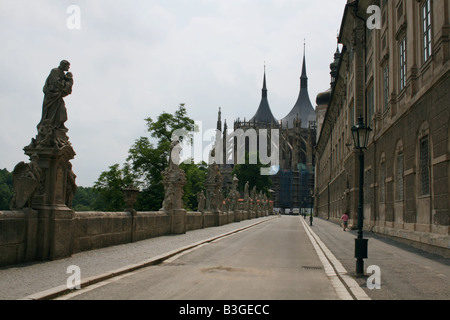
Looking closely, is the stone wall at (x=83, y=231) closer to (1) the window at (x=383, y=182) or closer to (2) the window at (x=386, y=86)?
(1) the window at (x=383, y=182)

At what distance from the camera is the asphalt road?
7199 mm

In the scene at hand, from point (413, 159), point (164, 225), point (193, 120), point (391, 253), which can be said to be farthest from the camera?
point (193, 120)

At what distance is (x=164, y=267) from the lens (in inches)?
419

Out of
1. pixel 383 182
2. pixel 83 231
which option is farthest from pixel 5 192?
pixel 83 231

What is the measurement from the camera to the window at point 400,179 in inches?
748

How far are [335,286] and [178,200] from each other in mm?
13560

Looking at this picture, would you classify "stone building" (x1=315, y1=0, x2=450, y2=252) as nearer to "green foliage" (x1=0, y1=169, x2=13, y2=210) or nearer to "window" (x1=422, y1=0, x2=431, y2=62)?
"window" (x1=422, y1=0, x2=431, y2=62)

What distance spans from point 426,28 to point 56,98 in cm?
1177

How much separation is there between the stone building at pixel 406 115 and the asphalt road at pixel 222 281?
178 inches

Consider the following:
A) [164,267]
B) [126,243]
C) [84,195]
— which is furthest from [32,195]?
[84,195]

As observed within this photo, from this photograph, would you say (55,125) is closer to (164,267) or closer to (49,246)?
(49,246)

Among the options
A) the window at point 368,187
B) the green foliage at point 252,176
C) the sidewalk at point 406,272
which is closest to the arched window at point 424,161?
the sidewalk at point 406,272

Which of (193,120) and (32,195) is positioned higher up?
(193,120)

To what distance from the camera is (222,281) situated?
866 cm
